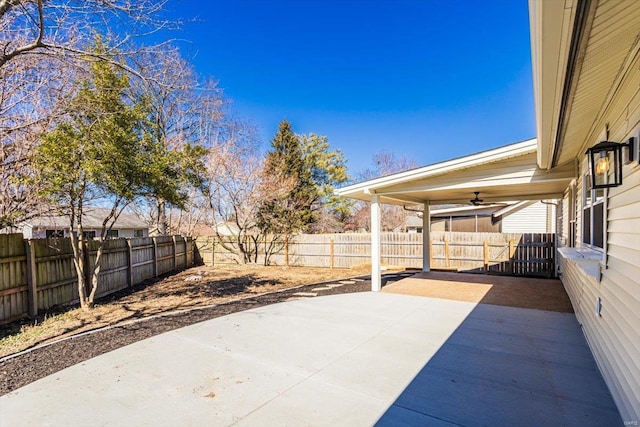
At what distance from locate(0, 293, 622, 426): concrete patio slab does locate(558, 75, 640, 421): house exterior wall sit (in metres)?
0.35

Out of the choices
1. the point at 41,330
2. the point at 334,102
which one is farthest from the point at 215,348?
the point at 334,102

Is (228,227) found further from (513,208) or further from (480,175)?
(513,208)


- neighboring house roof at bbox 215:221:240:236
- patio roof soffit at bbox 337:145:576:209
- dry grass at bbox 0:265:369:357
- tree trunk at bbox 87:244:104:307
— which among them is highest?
patio roof soffit at bbox 337:145:576:209

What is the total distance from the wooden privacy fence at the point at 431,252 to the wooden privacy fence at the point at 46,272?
622 cm

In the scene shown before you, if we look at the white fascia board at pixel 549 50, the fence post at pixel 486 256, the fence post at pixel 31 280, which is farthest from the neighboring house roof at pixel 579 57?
the fence post at pixel 486 256

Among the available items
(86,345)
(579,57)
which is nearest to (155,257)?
(86,345)

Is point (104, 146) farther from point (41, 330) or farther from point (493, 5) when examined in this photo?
point (493, 5)

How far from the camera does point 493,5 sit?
7.63 metres

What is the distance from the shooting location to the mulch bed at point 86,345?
3646 mm

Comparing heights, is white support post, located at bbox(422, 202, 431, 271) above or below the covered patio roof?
below

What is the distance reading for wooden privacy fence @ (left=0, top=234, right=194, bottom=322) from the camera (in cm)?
579

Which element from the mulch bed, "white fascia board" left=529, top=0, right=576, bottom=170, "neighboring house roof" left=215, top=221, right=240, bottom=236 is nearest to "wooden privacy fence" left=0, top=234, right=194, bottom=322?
the mulch bed

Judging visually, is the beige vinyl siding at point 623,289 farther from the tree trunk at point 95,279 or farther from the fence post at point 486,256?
the fence post at point 486,256

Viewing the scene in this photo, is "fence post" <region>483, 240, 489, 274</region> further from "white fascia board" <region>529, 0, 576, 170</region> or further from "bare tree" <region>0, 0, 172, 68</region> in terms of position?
"bare tree" <region>0, 0, 172, 68</region>
